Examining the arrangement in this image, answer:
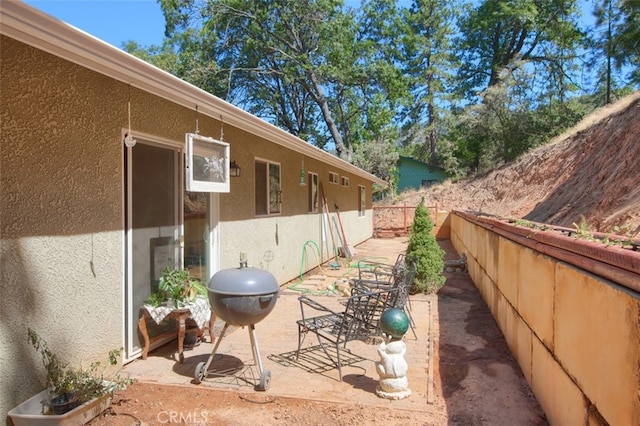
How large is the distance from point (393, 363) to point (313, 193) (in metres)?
7.60

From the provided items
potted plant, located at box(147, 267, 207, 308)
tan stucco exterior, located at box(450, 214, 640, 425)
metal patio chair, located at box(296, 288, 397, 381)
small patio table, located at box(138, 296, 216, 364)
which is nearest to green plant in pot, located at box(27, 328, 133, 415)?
small patio table, located at box(138, 296, 216, 364)

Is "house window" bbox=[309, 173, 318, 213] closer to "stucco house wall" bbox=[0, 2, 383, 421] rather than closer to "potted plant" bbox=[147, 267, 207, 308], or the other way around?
"stucco house wall" bbox=[0, 2, 383, 421]

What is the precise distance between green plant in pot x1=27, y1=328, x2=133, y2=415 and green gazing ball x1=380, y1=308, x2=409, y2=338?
2222 mm

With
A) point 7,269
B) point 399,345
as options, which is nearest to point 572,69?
point 399,345

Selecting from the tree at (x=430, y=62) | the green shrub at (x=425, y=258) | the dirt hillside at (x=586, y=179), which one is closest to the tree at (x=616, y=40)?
the dirt hillside at (x=586, y=179)

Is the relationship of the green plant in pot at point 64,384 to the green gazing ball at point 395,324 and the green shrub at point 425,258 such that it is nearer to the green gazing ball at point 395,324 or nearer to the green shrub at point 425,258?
the green gazing ball at point 395,324

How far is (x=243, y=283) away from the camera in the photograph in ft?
11.5

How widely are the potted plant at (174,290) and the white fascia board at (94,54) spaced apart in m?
1.80

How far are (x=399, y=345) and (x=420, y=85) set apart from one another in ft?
105

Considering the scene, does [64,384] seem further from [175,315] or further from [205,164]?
[205,164]

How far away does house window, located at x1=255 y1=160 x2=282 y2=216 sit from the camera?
7.36m

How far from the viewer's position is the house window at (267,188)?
736 centimetres

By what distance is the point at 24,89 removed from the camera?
9.93 ft

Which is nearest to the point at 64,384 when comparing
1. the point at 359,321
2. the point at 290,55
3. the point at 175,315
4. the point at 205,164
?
the point at 175,315
